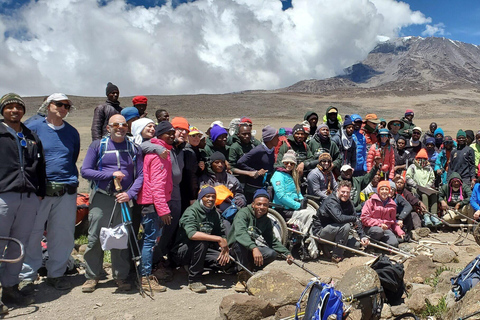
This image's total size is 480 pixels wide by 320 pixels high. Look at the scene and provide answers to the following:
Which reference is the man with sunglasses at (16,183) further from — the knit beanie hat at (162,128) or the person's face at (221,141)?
the person's face at (221,141)

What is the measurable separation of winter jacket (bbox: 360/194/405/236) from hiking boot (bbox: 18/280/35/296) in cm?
510

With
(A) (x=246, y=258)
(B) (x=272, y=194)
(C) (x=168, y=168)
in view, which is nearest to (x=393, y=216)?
(B) (x=272, y=194)

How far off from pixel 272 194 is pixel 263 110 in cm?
4155

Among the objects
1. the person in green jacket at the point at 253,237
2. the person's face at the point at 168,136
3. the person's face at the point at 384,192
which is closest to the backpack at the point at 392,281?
the person in green jacket at the point at 253,237

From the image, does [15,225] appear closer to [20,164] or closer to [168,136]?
[20,164]

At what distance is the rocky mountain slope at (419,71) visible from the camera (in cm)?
9500

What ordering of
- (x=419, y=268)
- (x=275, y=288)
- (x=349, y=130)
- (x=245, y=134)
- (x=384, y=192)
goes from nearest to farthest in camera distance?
(x=275, y=288) < (x=419, y=268) < (x=245, y=134) < (x=384, y=192) < (x=349, y=130)

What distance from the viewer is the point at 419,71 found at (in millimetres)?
124188

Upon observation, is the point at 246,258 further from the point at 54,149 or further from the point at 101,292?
the point at 54,149

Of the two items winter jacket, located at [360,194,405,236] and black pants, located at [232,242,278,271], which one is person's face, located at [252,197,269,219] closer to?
black pants, located at [232,242,278,271]

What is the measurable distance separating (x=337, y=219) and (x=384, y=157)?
272 cm

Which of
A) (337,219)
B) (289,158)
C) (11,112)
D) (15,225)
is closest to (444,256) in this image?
(337,219)

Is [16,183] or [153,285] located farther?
[153,285]

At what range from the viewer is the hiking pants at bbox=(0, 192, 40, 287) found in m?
4.46
